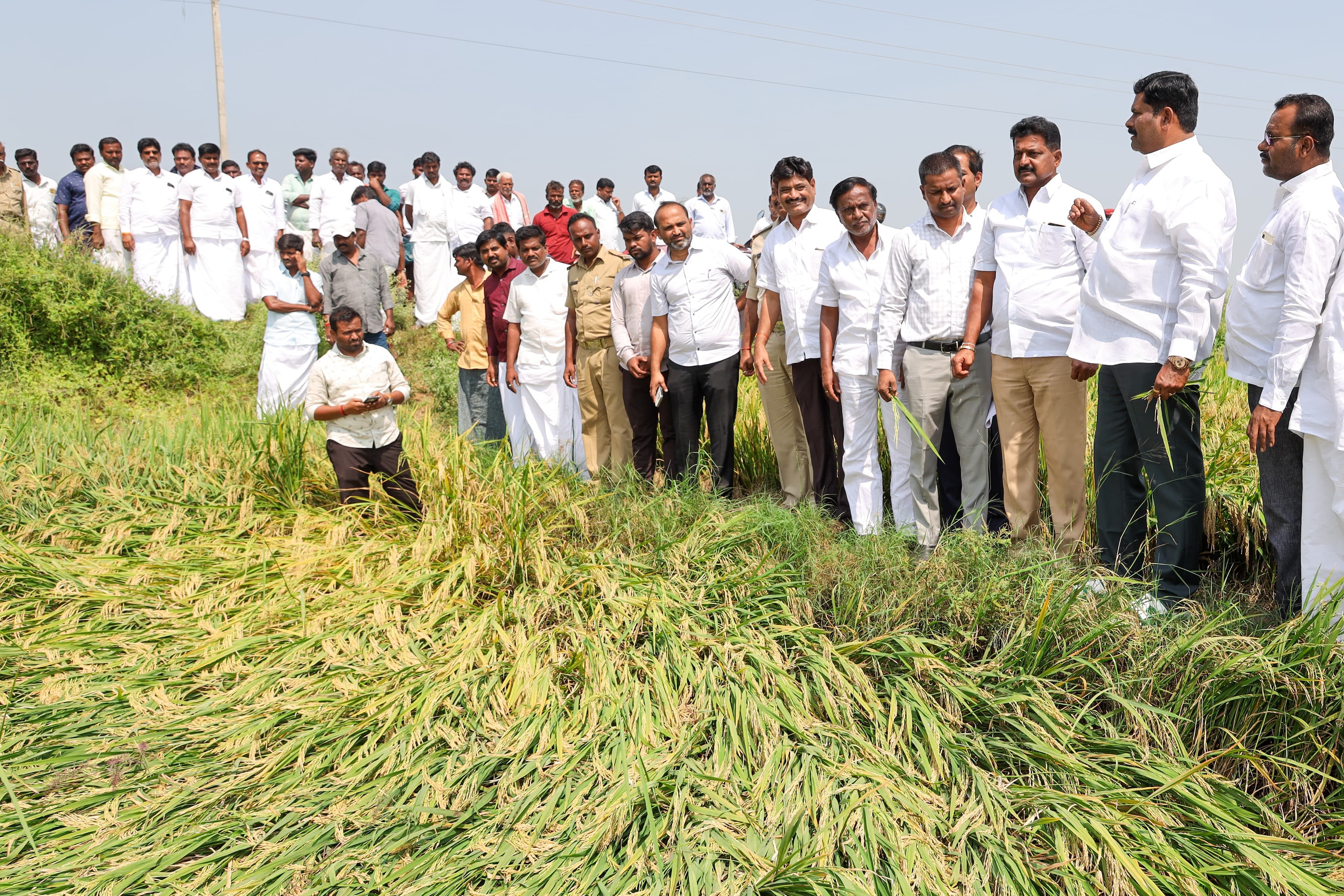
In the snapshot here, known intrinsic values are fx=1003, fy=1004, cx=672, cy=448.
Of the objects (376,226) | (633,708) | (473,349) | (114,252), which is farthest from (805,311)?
(114,252)

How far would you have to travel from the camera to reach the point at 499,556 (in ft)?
14.4

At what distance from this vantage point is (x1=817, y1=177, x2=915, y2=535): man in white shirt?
4773mm

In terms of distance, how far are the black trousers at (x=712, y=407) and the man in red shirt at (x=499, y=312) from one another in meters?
1.26

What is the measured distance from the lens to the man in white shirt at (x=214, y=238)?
1012 cm

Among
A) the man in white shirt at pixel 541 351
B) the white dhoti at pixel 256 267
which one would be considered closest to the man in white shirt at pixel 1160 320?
the man in white shirt at pixel 541 351

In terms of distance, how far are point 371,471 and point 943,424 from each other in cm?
295

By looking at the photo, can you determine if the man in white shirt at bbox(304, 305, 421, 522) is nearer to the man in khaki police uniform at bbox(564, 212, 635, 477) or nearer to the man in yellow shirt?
the man in khaki police uniform at bbox(564, 212, 635, 477)

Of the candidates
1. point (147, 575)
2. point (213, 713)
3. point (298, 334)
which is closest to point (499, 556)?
point (213, 713)

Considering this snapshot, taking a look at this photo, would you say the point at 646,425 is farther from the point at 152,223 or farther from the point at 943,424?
the point at 152,223

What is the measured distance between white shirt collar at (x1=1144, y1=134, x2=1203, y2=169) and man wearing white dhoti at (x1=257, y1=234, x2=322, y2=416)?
5.84m

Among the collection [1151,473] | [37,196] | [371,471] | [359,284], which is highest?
[37,196]

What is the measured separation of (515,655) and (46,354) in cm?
744

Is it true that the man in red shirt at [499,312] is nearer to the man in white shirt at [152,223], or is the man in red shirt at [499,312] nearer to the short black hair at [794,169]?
the short black hair at [794,169]

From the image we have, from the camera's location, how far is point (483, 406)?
715 centimetres
